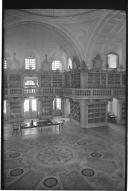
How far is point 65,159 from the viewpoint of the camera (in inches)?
227

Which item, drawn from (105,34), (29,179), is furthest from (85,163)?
(105,34)

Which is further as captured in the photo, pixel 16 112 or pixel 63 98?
pixel 63 98

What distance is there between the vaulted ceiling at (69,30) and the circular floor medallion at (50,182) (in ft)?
15.7

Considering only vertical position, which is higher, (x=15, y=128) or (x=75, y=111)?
(x=75, y=111)

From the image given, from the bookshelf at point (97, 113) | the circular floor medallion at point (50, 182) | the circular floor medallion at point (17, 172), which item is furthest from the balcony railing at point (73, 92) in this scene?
the circular floor medallion at point (50, 182)

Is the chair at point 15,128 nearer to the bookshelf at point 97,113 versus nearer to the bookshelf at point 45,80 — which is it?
the bookshelf at point 45,80

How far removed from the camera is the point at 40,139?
706 centimetres

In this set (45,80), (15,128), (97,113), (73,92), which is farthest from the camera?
(97,113)

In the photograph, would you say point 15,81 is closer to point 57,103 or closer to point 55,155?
point 57,103

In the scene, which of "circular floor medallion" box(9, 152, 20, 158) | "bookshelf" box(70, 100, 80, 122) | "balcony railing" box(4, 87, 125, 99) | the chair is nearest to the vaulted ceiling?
"balcony railing" box(4, 87, 125, 99)

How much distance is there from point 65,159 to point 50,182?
1111 millimetres

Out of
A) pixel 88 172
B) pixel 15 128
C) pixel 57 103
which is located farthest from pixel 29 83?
pixel 88 172

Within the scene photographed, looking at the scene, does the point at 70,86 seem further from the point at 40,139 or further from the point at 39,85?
the point at 40,139

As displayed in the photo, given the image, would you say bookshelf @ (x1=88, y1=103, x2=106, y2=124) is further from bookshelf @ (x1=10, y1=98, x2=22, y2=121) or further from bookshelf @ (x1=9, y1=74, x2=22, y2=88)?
bookshelf @ (x1=9, y1=74, x2=22, y2=88)
